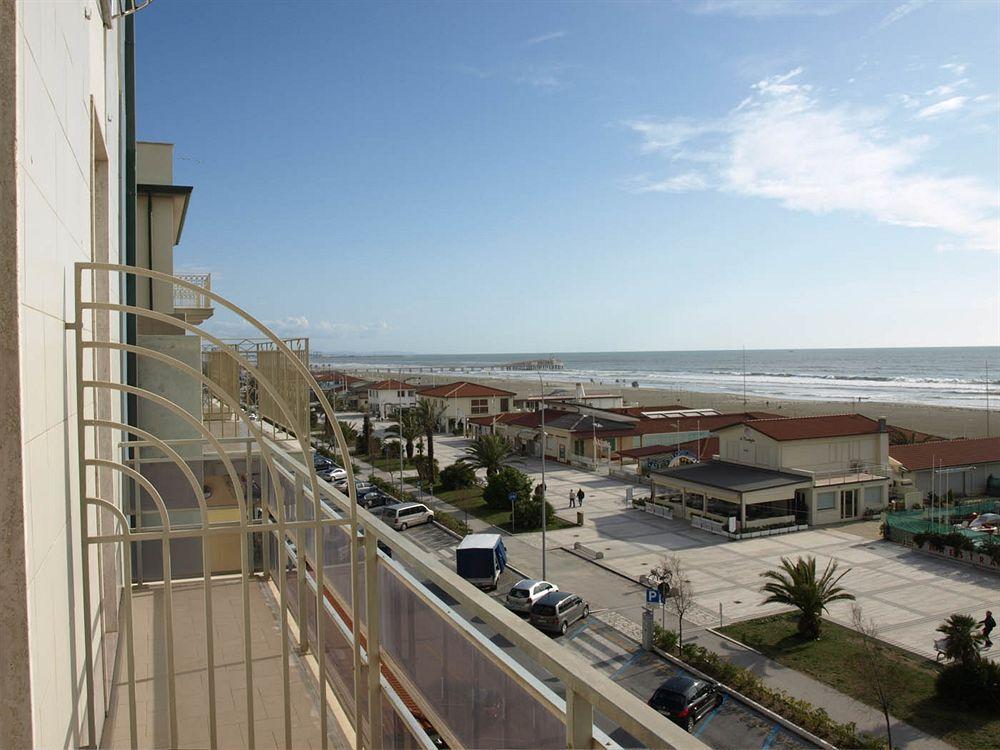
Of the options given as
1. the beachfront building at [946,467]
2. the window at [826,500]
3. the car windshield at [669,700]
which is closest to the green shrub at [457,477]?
the window at [826,500]

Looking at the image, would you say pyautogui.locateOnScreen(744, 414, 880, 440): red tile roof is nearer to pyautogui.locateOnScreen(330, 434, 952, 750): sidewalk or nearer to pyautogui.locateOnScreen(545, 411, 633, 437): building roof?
pyautogui.locateOnScreen(545, 411, 633, 437): building roof

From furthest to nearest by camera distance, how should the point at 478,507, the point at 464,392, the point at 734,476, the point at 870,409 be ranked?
the point at 870,409, the point at 464,392, the point at 478,507, the point at 734,476

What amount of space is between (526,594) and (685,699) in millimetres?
6278

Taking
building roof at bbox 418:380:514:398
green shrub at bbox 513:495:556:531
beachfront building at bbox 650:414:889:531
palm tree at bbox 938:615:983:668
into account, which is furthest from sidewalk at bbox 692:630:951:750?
building roof at bbox 418:380:514:398

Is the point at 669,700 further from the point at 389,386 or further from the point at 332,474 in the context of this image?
the point at 389,386

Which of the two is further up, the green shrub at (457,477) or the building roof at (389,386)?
the building roof at (389,386)

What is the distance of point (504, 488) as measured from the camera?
31641 millimetres

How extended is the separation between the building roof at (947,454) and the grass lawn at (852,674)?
65.4ft

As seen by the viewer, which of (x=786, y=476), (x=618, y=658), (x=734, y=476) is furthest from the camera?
(x=734, y=476)

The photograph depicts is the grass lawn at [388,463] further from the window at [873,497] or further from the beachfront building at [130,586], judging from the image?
the beachfront building at [130,586]

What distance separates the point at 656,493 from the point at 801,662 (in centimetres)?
1727

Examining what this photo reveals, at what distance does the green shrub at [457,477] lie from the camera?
1443 inches

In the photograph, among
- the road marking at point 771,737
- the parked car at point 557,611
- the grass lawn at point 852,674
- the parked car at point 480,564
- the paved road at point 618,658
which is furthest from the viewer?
the parked car at point 480,564

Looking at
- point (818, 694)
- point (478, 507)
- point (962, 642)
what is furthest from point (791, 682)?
point (478, 507)
